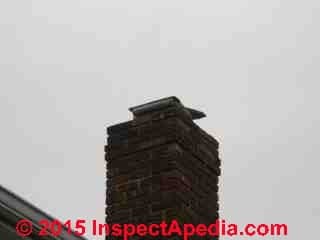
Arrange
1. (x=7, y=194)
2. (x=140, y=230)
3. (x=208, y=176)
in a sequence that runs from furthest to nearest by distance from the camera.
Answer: (x=208, y=176), (x=140, y=230), (x=7, y=194)

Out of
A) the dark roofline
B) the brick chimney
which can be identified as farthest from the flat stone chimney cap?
the dark roofline

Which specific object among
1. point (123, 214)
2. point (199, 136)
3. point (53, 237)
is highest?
point (199, 136)

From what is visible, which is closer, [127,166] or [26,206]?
[26,206]

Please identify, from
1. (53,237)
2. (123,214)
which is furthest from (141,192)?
(53,237)

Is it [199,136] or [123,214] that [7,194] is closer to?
[123,214]

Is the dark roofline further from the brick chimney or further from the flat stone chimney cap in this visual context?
the flat stone chimney cap

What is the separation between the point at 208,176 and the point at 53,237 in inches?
91.1

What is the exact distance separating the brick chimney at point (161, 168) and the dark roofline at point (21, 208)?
4.51 feet

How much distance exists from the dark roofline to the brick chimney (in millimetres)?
1374

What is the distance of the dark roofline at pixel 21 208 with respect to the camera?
8812 mm

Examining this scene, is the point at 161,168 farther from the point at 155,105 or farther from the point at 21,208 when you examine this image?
the point at 21,208

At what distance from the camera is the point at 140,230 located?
10.2 meters

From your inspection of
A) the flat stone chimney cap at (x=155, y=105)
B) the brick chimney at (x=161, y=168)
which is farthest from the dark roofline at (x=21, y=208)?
the flat stone chimney cap at (x=155, y=105)

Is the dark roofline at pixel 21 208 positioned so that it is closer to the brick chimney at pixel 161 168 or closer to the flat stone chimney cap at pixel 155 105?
the brick chimney at pixel 161 168
